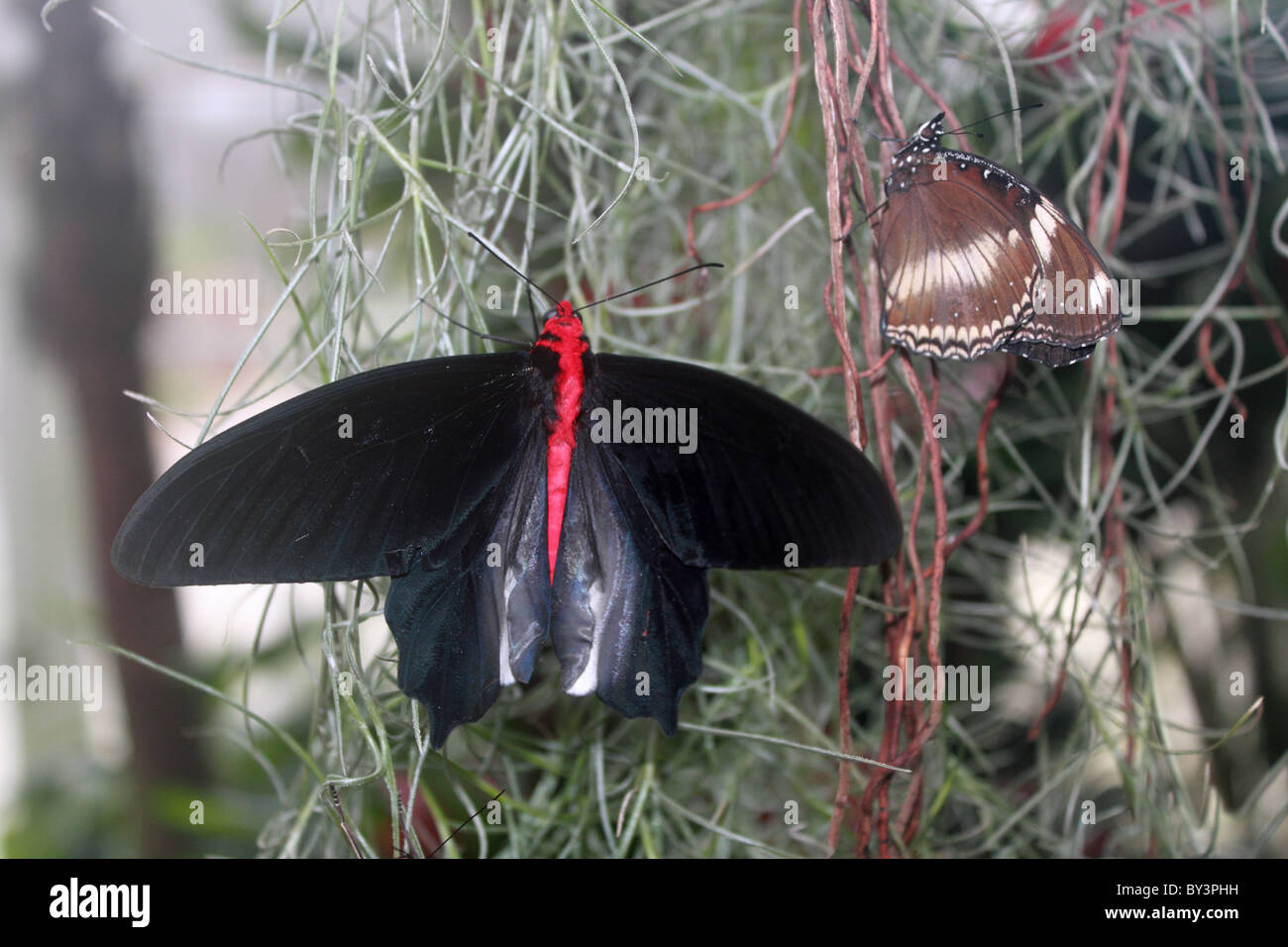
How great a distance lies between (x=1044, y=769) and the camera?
0.74 m

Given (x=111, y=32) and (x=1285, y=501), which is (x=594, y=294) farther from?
(x=1285, y=501)

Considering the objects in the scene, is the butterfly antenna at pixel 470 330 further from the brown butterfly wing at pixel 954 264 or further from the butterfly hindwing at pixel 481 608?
the brown butterfly wing at pixel 954 264

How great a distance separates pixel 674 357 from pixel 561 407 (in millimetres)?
209

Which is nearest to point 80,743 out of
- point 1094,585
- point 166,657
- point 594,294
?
point 166,657

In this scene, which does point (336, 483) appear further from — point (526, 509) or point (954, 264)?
point (954, 264)

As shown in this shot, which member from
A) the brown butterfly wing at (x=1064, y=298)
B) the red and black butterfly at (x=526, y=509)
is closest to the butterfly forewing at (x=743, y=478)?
the red and black butterfly at (x=526, y=509)

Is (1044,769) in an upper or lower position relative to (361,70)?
lower

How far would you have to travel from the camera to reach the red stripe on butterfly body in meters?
0.55

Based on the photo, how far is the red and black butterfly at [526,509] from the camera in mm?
494

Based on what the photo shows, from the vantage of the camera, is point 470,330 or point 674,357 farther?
point 674,357

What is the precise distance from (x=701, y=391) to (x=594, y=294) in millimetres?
212

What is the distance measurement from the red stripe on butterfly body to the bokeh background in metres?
0.06

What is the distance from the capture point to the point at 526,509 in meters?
0.57

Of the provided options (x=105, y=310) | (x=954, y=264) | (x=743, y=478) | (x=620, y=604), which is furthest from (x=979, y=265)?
(x=105, y=310)
